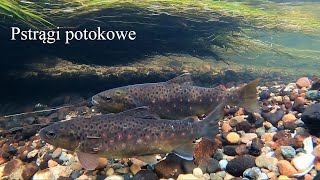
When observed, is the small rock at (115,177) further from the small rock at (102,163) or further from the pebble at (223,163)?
the pebble at (223,163)

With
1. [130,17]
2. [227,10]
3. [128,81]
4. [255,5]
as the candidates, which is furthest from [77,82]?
[255,5]

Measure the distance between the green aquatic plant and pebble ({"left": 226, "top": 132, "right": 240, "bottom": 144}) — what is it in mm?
5582

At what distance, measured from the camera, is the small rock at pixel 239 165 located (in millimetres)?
3889

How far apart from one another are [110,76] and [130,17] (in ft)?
6.75

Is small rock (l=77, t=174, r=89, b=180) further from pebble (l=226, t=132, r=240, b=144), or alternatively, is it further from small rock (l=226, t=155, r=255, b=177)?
pebble (l=226, t=132, r=240, b=144)

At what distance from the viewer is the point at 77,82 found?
28.4ft

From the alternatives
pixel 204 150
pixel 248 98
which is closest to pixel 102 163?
pixel 204 150

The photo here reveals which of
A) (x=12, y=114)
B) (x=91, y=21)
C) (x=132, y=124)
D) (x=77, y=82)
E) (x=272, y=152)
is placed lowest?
(x=12, y=114)

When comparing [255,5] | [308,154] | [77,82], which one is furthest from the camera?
[255,5]

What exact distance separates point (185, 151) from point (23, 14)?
601cm

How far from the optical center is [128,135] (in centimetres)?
402

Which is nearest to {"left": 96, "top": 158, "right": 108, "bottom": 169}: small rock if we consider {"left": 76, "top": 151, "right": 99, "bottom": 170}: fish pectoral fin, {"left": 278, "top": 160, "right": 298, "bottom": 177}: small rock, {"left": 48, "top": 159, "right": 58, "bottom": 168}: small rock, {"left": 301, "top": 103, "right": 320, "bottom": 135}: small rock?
{"left": 76, "top": 151, "right": 99, "bottom": 170}: fish pectoral fin

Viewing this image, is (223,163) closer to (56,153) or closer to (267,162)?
(267,162)

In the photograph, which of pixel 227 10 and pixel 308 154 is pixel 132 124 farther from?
pixel 227 10
